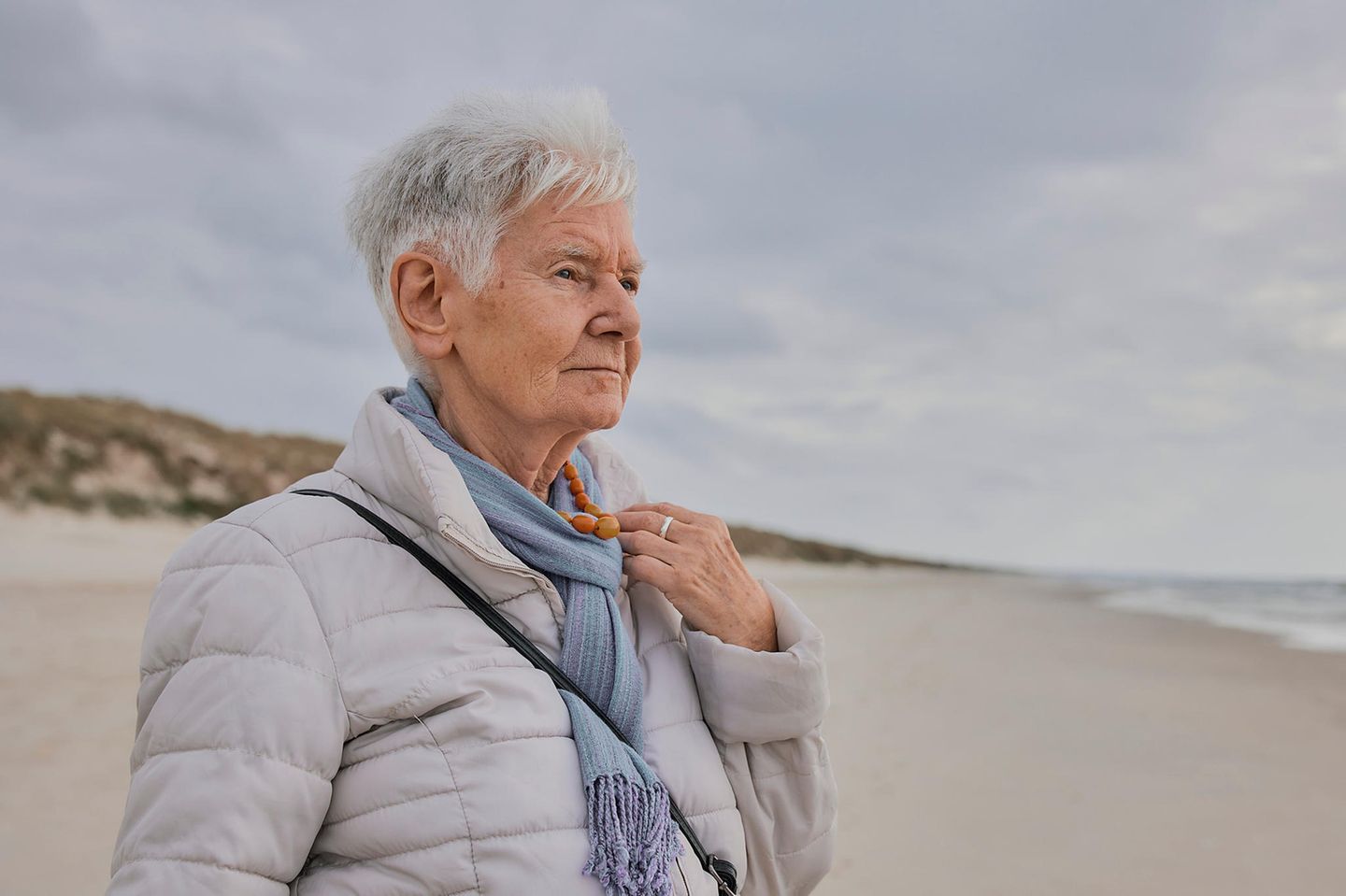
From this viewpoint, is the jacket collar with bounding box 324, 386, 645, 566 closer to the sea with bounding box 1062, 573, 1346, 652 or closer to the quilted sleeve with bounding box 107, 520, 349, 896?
the quilted sleeve with bounding box 107, 520, 349, 896

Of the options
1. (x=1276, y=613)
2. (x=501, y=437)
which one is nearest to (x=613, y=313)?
(x=501, y=437)

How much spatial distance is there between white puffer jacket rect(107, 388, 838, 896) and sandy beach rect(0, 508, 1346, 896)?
3.11 metres

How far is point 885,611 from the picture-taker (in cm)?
1481

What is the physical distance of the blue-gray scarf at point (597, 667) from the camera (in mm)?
1293

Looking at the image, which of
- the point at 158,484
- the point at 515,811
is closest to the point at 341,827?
the point at 515,811

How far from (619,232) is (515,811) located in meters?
0.90

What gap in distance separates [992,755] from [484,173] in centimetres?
563

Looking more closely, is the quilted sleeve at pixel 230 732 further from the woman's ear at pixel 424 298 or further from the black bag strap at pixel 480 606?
the woman's ear at pixel 424 298

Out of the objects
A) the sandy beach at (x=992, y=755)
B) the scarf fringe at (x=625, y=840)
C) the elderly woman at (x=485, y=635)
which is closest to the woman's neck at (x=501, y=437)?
the elderly woman at (x=485, y=635)

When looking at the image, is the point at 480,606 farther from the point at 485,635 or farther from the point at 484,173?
the point at 484,173

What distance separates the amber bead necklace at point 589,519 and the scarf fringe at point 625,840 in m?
0.42

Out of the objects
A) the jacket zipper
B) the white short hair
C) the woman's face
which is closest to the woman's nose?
the woman's face

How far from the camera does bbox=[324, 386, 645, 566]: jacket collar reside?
4.51ft

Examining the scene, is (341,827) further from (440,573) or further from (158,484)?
(158,484)
